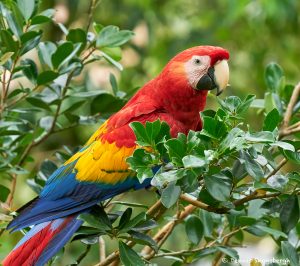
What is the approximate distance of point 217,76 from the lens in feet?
4.09

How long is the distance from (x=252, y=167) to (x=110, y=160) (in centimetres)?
38

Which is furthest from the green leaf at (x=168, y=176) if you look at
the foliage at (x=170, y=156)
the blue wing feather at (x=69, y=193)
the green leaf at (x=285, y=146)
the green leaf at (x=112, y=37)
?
the green leaf at (x=112, y=37)

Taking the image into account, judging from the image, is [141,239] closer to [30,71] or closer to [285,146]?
[285,146]

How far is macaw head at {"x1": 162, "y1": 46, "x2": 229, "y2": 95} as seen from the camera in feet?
4.05

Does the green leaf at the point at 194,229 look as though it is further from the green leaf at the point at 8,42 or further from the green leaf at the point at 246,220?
the green leaf at the point at 8,42

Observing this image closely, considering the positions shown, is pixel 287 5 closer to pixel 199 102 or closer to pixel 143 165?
pixel 199 102

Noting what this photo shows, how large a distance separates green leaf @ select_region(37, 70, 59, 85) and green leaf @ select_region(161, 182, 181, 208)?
38 cm

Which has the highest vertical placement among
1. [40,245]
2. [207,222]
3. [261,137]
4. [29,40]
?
[29,40]

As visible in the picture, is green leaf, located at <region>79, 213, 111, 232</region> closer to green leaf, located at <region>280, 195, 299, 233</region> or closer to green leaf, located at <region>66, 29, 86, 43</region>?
green leaf, located at <region>280, 195, 299, 233</region>

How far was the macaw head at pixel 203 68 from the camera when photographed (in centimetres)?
124

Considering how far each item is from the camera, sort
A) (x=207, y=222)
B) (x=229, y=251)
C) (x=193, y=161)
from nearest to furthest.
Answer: (x=193, y=161), (x=229, y=251), (x=207, y=222)

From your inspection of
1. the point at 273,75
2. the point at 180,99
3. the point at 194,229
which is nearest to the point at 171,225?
the point at 194,229

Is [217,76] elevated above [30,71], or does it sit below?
below

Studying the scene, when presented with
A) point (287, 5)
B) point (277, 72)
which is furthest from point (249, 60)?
point (277, 72)
